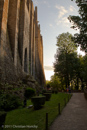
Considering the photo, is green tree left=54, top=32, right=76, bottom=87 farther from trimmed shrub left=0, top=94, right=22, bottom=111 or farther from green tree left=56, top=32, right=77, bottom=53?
trimmed shrub left=0, top=94, right=22, bottom=111

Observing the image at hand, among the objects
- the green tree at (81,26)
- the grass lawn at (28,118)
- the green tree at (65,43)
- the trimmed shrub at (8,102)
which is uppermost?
the green tree at (65,43)

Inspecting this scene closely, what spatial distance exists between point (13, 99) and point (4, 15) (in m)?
9.51

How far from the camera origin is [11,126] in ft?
17.1

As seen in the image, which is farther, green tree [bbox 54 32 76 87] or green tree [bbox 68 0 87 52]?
green tree [bbox 54 32 76 87]

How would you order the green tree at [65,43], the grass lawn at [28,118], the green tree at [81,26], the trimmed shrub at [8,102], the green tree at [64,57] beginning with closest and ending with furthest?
the grass lawn at [28,118], the trimmed shrub at [8,102], the green tree at [81,26], the green tree at [64,57], the green tree at [65,43]

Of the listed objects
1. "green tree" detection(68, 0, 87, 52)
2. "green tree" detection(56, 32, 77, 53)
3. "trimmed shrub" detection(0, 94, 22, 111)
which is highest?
"green tree" detection(56, 32, 77, 53)

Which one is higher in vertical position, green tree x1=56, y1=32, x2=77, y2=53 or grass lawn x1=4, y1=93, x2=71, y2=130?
green tree x1=56, y1=32, x2=77, y2=53

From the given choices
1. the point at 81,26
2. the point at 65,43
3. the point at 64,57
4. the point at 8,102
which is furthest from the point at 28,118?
the point at 65,43

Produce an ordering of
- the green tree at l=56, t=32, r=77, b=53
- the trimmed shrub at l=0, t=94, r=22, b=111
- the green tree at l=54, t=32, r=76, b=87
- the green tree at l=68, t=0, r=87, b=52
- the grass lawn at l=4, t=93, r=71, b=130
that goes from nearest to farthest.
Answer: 1. the grass lawn at l=4, t=93, r=71, b=130
2. the trimmed shrub at l=0, t=94, r=22, b=111
3. the green tree at l=68, t=0, r=87, b=52
4. the green tree at l=54, t=32, r=76, b=87
5. the green tree at l=56, t=32, r=77, b=53

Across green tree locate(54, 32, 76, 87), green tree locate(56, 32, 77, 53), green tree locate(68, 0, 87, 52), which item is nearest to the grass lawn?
green tree locate(68, 0, 87, 52)

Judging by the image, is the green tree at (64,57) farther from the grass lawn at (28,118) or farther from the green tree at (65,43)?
the grass lawn at (28,118)

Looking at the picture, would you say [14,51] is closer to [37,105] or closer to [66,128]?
[37,105]

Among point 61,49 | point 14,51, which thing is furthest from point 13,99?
point 61,49

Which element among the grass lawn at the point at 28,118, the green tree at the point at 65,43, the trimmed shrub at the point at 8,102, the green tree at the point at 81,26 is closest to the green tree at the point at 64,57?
the green tree at the point at 65,43
